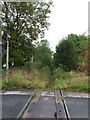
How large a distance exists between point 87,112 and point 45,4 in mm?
8070

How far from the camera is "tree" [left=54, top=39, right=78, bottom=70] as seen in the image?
668 centimetres

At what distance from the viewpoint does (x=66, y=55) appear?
6.70 metres

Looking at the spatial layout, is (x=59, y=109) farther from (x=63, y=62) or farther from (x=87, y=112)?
(x=63, y=62)

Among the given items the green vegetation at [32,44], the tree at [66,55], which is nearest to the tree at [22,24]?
the green vegetation at [32,44]

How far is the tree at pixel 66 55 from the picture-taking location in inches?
263

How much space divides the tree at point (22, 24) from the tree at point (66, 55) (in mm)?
2539

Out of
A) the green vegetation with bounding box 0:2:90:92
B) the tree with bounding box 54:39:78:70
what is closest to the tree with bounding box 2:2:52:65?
the green vegetation with bounding box 0:2:90:92

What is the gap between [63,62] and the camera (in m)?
6.88

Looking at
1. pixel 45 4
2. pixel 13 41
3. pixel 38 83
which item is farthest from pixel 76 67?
pixel 45 4

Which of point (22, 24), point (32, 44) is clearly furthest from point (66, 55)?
→ point (22, 24)

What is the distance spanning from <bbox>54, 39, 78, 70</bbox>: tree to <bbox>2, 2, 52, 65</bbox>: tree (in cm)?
254

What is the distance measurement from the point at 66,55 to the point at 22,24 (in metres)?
4.38

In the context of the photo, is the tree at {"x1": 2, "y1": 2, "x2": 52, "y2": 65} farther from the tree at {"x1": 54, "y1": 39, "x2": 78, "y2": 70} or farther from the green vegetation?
the tree at {"x1": 54, "y1": 39, "x2": 78, "y2": 70}

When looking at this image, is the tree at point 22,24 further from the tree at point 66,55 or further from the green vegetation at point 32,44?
the tree at point 66,55
